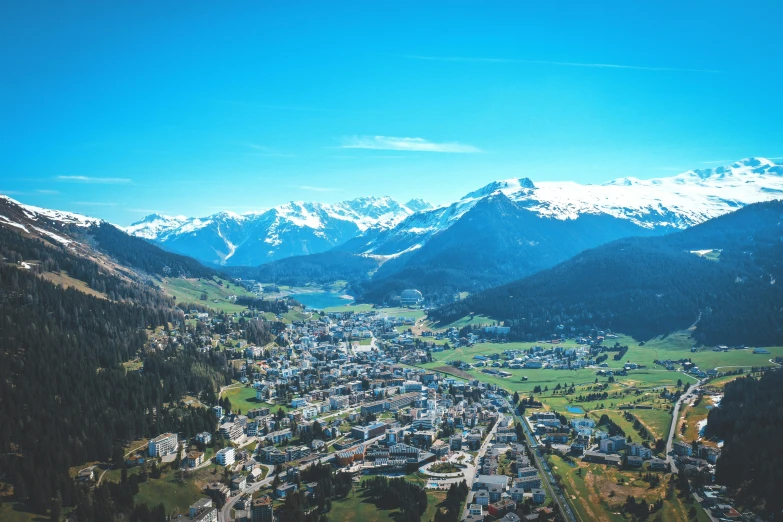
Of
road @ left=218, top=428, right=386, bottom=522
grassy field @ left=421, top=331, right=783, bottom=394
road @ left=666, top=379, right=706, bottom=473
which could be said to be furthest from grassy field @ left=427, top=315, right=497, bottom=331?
road @ left=218, top=428, right=386, bottom=522

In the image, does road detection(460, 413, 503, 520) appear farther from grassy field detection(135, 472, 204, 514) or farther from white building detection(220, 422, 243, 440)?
white building detection(220, 422, 243, 440)

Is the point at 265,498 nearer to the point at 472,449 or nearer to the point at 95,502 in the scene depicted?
the point at 95,502

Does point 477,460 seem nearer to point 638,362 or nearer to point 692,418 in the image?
point 692,418

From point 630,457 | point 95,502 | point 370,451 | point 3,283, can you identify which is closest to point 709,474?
point 630,457

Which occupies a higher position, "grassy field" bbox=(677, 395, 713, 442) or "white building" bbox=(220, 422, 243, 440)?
"white building" bbox=(220, 422, 243, 440)

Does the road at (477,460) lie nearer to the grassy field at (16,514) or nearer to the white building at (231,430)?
the white building at (231,430)
